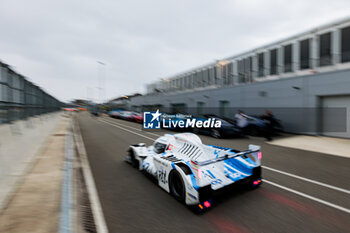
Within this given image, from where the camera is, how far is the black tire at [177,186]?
3.11m

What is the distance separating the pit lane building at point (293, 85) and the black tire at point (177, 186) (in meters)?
10.9

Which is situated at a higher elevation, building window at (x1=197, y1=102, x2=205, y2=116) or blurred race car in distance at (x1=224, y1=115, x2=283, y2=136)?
building window at (x1=197, y1=102, x2=205, y2=116)

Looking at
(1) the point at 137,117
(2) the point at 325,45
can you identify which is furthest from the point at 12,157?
(2) the point at 325,45

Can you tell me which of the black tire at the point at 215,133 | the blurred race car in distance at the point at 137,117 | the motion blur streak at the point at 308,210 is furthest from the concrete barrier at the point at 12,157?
the blurred race car in distance at the point at 137,117

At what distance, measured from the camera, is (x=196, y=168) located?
281 centimetres

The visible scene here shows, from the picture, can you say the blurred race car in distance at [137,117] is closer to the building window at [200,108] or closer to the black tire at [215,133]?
the building window at [200,108]

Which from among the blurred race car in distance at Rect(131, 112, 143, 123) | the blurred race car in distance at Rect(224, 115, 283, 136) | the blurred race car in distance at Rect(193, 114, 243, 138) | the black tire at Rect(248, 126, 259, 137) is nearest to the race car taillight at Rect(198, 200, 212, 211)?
the blurred race car in distance at Rect(193, 114, 243, 138)

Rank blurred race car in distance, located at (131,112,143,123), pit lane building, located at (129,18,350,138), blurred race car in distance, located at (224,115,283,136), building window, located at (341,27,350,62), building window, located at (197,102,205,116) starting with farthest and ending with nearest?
blurred race car in distance, located at (131,112,143,123), building window, located at (197,102,205,116), building window, located at (341,27,350,62), blurred race car in distance, located at (224,115,283,136), pit lane building, located at (129,18,350,138)

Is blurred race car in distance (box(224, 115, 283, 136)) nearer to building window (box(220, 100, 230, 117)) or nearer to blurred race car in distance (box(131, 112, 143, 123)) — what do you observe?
building window (box(220, 100, 230, 117))

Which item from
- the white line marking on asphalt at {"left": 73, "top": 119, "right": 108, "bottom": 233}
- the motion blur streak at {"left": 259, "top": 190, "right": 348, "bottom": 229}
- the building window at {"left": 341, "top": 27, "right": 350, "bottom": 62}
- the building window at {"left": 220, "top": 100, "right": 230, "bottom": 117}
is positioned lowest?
the white line marking on asphalt at {"left": 73, "top": 119, "right": 108, "bottom": 233}

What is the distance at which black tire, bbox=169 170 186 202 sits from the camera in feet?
10.2

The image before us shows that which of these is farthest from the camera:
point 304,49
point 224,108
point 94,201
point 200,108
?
point 200,108

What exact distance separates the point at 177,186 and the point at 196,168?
0.84m

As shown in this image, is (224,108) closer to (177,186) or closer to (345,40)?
(345,40)
